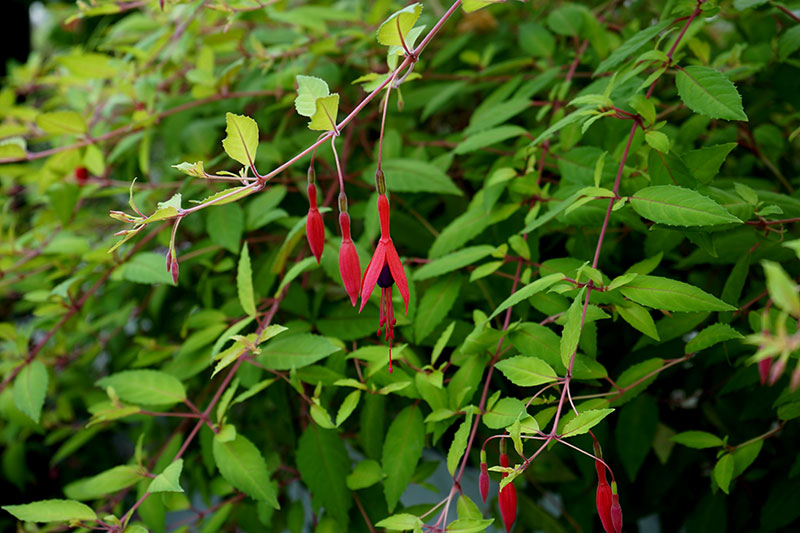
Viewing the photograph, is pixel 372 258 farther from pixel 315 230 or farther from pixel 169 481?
pixel 169 481

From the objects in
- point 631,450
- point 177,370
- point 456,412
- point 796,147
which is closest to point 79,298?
point 177,370

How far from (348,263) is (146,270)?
360mm

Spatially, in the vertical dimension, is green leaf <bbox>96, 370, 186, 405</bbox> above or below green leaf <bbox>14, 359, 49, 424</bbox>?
above

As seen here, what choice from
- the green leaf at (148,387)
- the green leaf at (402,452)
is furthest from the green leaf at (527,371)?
the green leaf at (148,387)

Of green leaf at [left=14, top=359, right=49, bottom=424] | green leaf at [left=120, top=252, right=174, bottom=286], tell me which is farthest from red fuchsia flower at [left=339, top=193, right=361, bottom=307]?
green leaf at [left=14, top=359, right=49, bottom=424]

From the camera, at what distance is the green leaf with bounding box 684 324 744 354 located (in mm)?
451

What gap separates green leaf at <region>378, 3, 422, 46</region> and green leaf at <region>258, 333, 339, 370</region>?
26 centimetres

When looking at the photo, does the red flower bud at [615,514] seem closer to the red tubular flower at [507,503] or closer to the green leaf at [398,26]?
the red tubular flower at [507,503]

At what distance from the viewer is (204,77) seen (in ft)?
2.44

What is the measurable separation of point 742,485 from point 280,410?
1.68 feet

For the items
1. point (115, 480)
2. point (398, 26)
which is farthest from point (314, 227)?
point (115, 480)

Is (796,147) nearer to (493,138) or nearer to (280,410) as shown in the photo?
(493,138)

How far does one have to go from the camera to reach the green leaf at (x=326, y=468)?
0.56 metres

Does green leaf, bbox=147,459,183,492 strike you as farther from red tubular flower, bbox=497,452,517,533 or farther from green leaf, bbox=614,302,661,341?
green leaf, bbox=614,302,661,341
